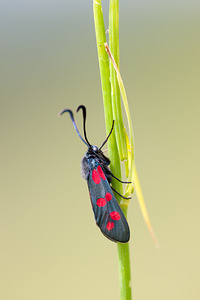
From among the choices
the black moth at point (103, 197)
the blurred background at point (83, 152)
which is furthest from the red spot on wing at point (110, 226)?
the blurred background at point (83, 152)

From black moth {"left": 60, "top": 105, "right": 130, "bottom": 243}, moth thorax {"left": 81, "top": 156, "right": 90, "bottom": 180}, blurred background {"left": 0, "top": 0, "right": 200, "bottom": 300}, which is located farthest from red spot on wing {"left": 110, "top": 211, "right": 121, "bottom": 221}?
blurred background {"left": 0, "top": 0, "right": 200, "bottom": 300}

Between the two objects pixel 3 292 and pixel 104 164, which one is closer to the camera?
pixel 104 164

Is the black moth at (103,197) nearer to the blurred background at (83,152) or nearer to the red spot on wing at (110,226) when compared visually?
the red spot on wing at (110,226)

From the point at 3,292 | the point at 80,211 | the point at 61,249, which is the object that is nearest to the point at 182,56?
the point at 80,211

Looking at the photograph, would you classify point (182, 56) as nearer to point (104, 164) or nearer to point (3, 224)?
point (3, 224)

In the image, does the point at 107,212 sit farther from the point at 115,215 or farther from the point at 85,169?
the point at 85,169

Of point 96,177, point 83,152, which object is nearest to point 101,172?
point 96,177
